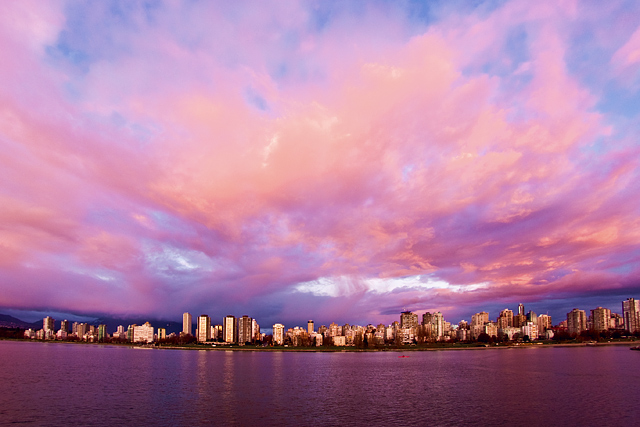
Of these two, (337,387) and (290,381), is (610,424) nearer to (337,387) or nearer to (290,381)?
(337,387)

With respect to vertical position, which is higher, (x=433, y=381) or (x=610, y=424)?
(x=610, y=424)

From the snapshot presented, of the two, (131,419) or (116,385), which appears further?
(116,385)

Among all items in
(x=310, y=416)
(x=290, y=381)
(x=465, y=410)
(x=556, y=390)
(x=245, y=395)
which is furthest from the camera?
(x=290, y=381)

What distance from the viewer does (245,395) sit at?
76750mm

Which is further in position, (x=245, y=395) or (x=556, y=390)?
(x=556, y=390)

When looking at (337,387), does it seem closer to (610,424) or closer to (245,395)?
(245,395)

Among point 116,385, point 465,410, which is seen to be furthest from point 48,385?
point 465,410

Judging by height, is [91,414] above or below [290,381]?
above

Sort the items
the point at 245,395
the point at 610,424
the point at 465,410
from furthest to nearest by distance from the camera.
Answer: the point at 245,395, the point at 465,410, the point at 610,424

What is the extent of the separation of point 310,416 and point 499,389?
151 ft

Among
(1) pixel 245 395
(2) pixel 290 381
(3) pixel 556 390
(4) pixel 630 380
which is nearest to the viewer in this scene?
(1) pixel 245 395

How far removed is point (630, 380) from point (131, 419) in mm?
105185

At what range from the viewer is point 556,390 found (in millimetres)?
81812

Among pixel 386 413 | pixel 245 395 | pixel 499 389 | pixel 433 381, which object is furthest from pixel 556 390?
pixel 245 395
